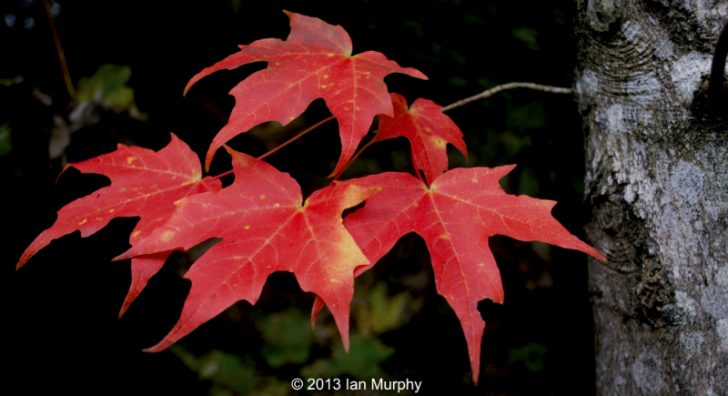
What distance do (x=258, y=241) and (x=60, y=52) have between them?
0.95 metres

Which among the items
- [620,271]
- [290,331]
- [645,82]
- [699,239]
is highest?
[645,82]

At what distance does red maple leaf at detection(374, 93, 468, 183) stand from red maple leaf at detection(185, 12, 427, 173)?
10 cm

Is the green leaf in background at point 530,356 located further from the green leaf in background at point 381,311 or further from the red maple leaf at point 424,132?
the red maple leaf at point 424,132

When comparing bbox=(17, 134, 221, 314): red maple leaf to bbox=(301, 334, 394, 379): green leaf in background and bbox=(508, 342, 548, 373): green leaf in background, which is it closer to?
bbox=(301, 334, 394, 379): green leaf in background

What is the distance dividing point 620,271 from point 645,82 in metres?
0.29

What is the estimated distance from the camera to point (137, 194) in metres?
0.72

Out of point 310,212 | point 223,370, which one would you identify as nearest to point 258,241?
point 310,212

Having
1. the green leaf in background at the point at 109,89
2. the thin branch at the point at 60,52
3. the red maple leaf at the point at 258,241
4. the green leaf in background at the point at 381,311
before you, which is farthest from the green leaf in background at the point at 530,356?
the thin branch at the point at 60,52

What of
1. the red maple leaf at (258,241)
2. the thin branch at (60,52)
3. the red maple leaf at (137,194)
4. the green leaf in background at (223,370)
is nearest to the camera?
the red maple leaf at (258,241)

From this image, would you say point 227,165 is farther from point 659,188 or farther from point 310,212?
point 659,188

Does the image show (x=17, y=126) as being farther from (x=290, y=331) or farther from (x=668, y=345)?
(x=668, y=345)

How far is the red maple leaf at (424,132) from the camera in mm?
755

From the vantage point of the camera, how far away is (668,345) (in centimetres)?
71

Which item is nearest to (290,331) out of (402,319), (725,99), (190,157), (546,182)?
(402,319)
